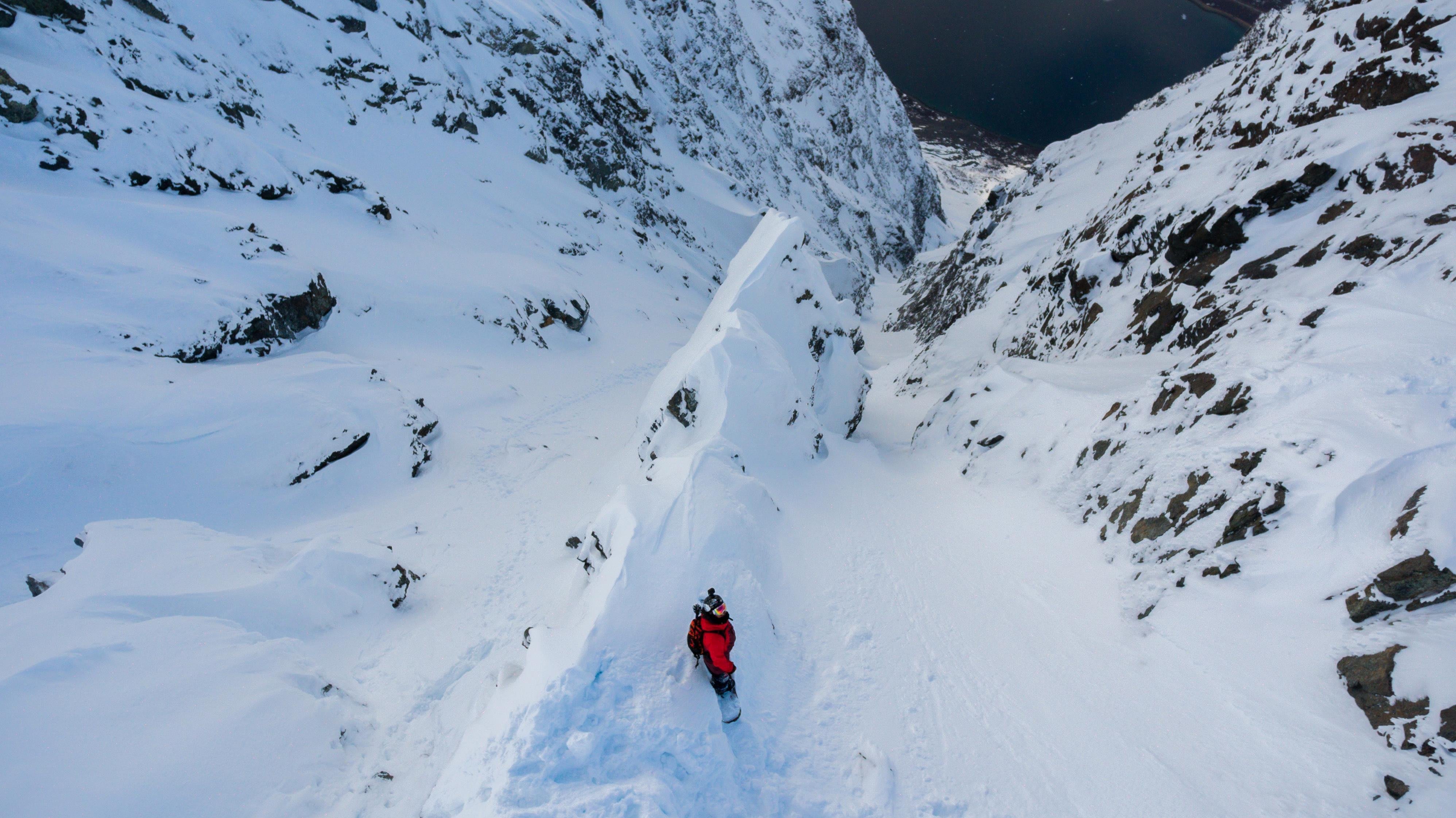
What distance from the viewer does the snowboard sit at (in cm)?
562

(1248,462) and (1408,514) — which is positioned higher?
(1408,514)

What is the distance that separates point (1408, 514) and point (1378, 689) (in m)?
1.97

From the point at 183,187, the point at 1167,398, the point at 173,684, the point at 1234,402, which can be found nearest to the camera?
the point at 173,684

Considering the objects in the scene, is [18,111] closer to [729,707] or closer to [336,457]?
[336,457]

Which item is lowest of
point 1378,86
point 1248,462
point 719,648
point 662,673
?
point 662,673

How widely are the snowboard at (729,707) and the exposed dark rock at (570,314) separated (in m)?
19.5

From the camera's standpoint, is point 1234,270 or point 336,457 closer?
point 1234,270

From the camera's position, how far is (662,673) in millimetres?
5809

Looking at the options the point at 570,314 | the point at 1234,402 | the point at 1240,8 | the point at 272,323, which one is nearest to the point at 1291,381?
the point at 1234,402

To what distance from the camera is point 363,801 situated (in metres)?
5.37

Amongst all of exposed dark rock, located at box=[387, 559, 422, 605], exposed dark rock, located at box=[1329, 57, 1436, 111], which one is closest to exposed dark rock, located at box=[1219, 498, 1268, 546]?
exposed dark rock, located at box=[1329, 57, 1436, 111]

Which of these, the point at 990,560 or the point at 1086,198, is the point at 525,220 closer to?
the point at 990,560

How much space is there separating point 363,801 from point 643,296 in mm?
27616

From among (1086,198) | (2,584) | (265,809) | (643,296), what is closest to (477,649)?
(265,809)
